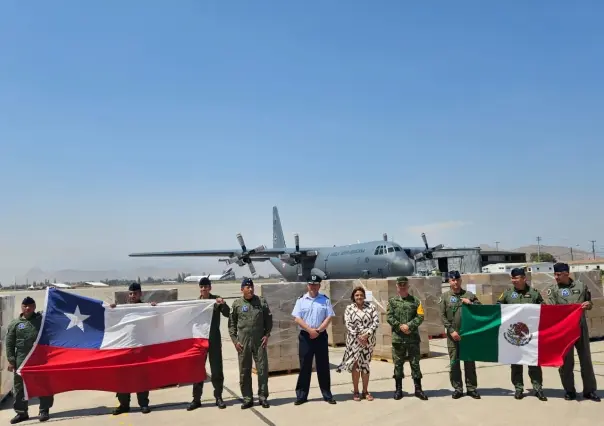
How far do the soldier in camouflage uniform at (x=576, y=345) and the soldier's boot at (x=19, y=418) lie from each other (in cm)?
695

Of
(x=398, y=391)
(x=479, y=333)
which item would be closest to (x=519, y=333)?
(x=479, y=333)

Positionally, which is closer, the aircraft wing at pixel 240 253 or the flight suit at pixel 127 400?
the flight suit at pixel 127 400

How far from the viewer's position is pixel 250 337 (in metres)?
6.17

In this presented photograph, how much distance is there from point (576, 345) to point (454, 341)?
1.59 m

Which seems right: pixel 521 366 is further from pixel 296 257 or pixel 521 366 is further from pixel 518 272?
pixel 296 257

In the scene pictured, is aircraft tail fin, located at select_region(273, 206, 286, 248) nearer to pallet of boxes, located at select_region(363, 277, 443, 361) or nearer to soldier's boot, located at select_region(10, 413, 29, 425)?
pallet of boxes, located at select_region(363, 277, 443, 361)

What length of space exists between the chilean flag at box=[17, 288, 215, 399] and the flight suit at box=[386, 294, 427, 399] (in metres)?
2.64

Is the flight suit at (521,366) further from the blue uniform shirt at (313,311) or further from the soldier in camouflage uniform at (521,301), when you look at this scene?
the blue uniform shirt at (313,311)

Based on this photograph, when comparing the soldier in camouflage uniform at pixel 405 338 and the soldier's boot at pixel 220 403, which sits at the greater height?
the soldier in camouflage uniform at pixel 405 338

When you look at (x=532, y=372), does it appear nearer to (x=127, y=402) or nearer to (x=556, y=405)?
(x=556, y=405)

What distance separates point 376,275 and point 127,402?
2086cm

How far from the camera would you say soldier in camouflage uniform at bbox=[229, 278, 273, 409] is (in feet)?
19.8

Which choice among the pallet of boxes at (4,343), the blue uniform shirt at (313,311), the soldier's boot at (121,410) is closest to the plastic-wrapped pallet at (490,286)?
the blue uniform shirt at (313,311)

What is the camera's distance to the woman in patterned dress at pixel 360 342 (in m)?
6.17
